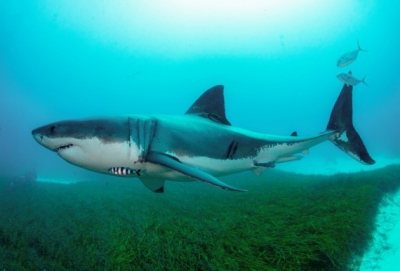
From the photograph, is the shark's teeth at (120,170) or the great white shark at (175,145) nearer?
the great white shark at (175,145)

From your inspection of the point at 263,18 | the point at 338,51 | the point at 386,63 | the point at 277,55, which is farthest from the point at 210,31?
the point at 386,63

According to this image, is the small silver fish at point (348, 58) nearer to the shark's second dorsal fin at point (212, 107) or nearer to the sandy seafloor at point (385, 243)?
the sandy seafloor at point (385, 243)

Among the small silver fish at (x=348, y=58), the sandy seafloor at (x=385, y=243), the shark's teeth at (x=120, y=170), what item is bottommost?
the sandy seafloor at (x=385, y=243)

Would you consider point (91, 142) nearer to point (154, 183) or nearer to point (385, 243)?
point (154, 183)

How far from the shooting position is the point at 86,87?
155 metres

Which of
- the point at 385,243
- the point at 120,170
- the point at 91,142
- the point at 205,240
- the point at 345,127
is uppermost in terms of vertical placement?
the point at 91,142

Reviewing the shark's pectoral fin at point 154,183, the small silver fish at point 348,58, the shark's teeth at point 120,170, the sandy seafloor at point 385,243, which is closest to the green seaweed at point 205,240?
the sandy seafloor at point 385,243

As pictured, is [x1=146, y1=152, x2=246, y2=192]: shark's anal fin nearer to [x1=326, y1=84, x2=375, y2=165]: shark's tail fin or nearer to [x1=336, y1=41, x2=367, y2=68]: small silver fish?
[x1=326, y1=84, x2=375, y2=165]: shark's tail fin

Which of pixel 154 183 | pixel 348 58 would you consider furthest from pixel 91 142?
pixel 348 58

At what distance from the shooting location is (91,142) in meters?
3.67

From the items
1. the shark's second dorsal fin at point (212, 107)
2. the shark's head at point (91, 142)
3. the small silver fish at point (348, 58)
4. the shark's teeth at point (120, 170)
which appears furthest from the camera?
the small silver fish at point (348, 58)

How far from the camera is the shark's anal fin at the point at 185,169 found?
337 cm

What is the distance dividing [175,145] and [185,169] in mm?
859

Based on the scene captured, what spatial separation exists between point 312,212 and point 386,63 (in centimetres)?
13552
